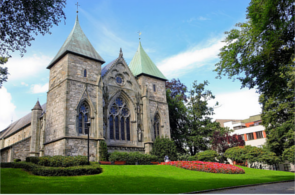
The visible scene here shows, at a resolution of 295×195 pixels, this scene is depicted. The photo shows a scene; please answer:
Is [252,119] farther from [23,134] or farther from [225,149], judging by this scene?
[23,134]

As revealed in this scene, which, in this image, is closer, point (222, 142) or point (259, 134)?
point (222, 142)

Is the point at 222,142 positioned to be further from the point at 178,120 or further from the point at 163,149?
the point at 163,149

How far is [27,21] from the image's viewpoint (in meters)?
14.1

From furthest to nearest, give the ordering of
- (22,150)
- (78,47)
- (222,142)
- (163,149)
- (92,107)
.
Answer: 1. (222,142)
2. (22,150)
3. (163,149)
4. (78,47)
5. (92,107)

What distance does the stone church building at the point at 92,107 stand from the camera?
985 inches

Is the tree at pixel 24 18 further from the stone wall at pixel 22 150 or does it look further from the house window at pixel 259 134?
the house window at pixel 259 134

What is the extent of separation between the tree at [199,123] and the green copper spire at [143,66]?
7.68m

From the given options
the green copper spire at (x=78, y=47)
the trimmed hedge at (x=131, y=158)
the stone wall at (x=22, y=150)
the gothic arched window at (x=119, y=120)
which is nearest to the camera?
the trimmed hedge at (x=131, y=158)

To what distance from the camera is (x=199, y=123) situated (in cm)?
3919

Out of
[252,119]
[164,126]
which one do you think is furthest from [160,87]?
[252,119]

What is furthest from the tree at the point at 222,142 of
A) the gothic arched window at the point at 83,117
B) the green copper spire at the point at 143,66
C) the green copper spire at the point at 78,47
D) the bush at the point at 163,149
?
the green copper spire at the point at 78,47

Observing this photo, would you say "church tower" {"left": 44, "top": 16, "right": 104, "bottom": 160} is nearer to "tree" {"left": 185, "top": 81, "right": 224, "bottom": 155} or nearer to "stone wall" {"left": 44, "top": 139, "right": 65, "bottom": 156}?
"stone wall" {"left": 44, "top": 139, "right": 65, "bottom": 156}

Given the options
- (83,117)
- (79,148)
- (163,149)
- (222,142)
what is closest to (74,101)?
(83,117)

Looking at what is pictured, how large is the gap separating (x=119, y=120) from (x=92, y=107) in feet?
14.5
